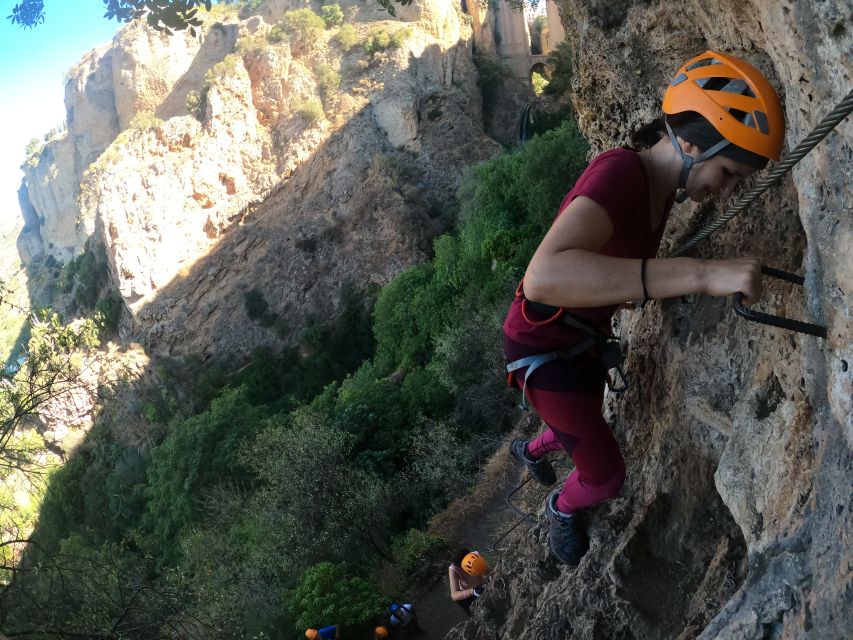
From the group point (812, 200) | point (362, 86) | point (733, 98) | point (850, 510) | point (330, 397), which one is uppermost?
point (733, 98)

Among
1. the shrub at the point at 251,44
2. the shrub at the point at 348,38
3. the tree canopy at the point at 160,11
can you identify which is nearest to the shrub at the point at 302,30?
the shrub at the point at 251,44

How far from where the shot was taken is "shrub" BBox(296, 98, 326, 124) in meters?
31.2

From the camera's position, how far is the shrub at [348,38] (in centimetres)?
3228

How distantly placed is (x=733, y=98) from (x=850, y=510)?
45.5 inches

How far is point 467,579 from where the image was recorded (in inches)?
292

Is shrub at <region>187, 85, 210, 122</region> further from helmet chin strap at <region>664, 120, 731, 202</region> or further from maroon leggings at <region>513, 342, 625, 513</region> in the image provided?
helmet chin strap at <region>664, 120, 731, 202</region>

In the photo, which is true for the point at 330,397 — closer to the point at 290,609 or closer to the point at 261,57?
the point at 290,609

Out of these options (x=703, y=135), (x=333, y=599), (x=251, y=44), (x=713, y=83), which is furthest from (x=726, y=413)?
(x=251, y=44)

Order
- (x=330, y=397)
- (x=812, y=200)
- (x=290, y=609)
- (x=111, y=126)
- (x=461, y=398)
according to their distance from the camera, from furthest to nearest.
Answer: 1. (x=111, y=126)
2. (x=330, y=397)
3. (x=461, y=398)
4. (x=290, y=609)
5. (x=812, y=200)

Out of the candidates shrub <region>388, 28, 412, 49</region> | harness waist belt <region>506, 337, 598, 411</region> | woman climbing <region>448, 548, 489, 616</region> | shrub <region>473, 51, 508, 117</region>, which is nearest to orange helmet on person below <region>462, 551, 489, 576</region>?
woman climbing <region>448, 548, 489, 616</region>

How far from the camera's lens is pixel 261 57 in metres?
32.3

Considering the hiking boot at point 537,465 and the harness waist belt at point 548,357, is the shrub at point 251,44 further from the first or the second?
the harness waist belt at point 548,357

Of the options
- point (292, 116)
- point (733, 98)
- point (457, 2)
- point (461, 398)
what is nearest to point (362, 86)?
point (292, 116)

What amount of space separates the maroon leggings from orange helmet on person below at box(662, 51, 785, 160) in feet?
3.27
